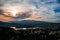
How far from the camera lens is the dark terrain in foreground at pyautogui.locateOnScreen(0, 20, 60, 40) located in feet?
7.06

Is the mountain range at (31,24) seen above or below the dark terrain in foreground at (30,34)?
above

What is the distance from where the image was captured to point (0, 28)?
2.20m

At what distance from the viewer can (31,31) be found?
7.13ft

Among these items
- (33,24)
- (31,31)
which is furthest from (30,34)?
Result: (33,24)

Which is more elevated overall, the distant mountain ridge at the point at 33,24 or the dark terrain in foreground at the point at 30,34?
the distant mountain ridge at the point at 33,24

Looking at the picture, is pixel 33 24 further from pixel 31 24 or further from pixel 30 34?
pixel 30 34

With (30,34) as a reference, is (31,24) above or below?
above

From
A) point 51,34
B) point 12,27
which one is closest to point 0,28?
point 12,27

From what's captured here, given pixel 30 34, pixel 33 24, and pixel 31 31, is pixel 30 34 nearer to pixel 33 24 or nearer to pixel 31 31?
pixel 31 31

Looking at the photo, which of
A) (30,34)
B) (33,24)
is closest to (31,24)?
(33,24)

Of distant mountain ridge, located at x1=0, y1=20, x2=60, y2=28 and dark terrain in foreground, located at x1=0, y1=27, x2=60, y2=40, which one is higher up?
distant mountain ridge, located at x1=0, y1=20, x2=60, y2=28

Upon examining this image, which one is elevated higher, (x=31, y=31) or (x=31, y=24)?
(x=31, y=24)

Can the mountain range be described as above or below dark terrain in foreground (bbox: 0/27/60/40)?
above

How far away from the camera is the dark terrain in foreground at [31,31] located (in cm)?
215
